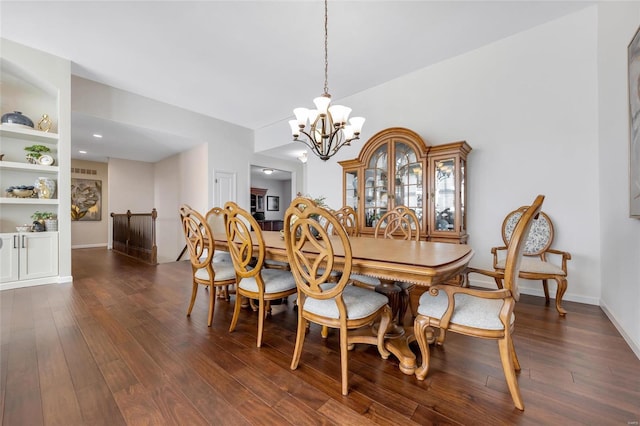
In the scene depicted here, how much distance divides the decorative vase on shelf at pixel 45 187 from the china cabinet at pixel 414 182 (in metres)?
4.30

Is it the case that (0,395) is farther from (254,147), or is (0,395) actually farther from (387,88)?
(254,147)

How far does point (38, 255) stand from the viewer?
11.4ft

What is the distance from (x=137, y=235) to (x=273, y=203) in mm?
6083

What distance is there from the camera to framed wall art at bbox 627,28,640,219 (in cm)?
177

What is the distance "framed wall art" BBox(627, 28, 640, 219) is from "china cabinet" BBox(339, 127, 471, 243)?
130 centimetres

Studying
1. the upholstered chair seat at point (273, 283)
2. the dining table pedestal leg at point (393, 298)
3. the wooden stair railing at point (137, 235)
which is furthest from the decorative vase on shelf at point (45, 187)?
the dining table pedestal leg at point (393, 298)

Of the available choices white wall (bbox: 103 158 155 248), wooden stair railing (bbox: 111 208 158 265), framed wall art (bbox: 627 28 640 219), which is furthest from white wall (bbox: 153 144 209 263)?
framed wall art (bbox: 627 28 640 219)

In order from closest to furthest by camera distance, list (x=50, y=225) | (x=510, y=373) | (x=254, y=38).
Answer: (x=510, y=373) < (x=254, y=38) < (x=50, y=225)

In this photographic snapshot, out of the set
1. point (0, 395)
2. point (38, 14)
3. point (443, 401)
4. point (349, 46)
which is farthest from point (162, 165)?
point (443, 401)

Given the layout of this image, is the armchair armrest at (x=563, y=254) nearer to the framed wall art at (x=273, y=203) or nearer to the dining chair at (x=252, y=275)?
the dining chair at (x=252, y=275)

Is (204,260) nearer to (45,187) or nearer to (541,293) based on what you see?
(45,187)

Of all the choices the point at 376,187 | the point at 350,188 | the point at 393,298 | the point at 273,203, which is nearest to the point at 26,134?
the point at 350,188

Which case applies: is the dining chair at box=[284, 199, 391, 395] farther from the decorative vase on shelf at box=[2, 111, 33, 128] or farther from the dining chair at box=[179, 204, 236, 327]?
the decorative vase on shelf at box=[2, 111, 33, 128]

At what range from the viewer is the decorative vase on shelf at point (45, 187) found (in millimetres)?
3582
